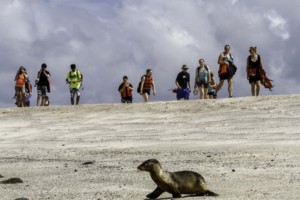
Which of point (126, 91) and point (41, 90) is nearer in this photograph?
point (126, 91)

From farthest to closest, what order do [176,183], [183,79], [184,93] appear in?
[184,93]
[183,79]
[176,183]

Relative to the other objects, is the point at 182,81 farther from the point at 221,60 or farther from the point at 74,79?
the point at 74,79

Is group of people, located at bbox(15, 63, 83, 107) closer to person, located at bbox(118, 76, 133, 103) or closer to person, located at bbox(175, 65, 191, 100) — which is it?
person, located at bbox(118, 76, 133, 103)

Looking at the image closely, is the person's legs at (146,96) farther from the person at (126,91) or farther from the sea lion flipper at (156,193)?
the sea lion flipper at (156,193)

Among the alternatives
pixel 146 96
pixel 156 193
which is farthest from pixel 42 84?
pixel 156 193

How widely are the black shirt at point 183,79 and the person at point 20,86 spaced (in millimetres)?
4928

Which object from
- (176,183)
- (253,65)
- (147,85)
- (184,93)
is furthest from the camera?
(147,85)

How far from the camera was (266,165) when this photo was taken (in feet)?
37.6

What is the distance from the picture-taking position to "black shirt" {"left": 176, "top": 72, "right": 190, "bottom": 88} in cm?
2462

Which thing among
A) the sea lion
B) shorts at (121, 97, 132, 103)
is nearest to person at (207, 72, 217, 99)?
shorts at (121, 97, 132, 103)

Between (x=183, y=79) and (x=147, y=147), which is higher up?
(x=183, y=79)

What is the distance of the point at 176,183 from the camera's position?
28.7ft

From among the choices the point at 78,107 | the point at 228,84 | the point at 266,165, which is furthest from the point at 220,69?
the point at 266,165

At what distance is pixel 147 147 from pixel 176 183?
683 centimetres
